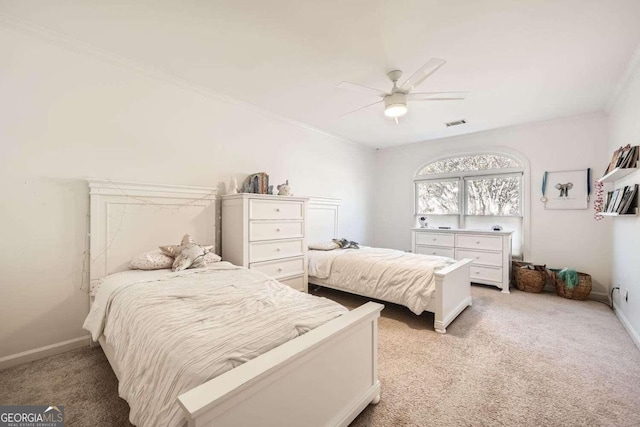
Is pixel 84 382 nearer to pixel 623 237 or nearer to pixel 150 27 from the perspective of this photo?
pixel 150 27

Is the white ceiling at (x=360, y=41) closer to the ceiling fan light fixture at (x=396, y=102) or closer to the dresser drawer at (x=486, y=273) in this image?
the ceiling fan light fixture at (x=396, y=102)

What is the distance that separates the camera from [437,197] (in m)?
5.24

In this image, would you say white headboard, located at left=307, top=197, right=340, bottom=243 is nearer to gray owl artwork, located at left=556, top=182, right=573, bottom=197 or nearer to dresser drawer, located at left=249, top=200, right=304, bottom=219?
dresser drawer, located at left=249, top=200, right=304, bottom=219

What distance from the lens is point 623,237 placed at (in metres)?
2.95

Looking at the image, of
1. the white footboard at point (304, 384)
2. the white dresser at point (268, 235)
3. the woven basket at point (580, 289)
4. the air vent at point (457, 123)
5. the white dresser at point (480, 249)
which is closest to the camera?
the white footboard at point (304, 384)

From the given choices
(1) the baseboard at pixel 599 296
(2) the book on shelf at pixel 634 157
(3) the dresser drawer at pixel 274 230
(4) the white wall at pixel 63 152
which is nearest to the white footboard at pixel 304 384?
(3) the dresser drawer at pixel 274 230

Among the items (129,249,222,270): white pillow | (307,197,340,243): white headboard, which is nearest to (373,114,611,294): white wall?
(307,197,340,243): white headboard

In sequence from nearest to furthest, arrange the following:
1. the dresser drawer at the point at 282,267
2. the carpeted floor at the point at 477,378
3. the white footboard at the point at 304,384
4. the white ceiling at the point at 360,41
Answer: the white footboard at the point at 304,384
the carpeted floor at the point at 477,378
the white ceiling at the point at 360,41
the dresser drawer at the point at 282,267

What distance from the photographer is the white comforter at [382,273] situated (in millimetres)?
2758

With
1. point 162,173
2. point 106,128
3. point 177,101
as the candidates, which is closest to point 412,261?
point 162,173

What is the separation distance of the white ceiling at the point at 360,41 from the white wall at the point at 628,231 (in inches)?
8.6

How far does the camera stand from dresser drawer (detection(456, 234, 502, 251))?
4070mm

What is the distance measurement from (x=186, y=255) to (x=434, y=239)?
3.95m

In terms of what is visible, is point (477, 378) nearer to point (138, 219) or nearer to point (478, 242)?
point (478, 242)
